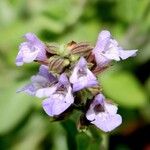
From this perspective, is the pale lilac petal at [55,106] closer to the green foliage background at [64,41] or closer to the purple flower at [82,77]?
the purple flower at [82,77]

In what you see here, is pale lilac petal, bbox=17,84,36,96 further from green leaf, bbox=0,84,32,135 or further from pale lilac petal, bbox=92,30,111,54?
green leaf, bbox=0,84,32,135

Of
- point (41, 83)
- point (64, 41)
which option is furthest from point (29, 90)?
point (64, 41)

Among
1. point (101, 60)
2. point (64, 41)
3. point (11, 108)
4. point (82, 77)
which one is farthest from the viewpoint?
point (64, 41)

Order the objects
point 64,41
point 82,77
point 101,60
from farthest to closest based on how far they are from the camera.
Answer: point 64,41 < point 101,60 < point 82,77

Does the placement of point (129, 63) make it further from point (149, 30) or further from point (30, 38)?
point (30, 38)

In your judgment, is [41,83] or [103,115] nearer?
[103,115]

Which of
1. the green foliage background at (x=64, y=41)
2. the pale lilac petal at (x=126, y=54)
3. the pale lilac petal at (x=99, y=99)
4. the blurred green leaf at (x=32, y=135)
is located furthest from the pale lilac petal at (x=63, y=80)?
the blurred green leaf at (x=32, y=135)

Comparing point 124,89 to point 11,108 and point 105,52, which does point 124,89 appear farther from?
point 105,52

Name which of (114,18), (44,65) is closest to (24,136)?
(114,18)
